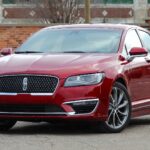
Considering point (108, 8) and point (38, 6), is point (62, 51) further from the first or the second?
point (108, 8)

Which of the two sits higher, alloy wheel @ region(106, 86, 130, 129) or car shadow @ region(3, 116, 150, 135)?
alloy wheel @ region(106, 86, 130, 129)

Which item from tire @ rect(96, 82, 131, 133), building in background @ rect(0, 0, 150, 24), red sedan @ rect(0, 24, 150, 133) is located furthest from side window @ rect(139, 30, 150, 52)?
building in background @ rect(0, 0, 150, 24)

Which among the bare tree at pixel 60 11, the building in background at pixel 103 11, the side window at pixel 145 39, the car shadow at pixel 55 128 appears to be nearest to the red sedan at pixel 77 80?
the car shadow at pixel 55 128

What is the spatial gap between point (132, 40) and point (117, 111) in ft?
4.98

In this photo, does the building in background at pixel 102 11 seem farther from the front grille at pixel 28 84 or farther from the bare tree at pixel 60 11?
the front grille at pixel 28 84

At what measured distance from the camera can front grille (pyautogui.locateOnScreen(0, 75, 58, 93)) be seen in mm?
9781

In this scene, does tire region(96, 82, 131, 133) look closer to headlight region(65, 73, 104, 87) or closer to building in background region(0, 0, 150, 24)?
headlight region(65, 73, 104, 87)

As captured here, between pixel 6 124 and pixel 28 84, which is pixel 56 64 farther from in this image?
pixel 6 124

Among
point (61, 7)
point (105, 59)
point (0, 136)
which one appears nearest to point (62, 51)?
point (105, 59)

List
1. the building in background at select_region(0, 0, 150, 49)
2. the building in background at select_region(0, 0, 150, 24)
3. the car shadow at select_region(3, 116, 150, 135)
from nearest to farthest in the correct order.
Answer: the car shadow at select_region(3, 116, 150, 135) < the building in background at select_region(0, 0, 150, 49) < the building in background at select_region(0, 0, 150, 24)

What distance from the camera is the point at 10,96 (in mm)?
9922

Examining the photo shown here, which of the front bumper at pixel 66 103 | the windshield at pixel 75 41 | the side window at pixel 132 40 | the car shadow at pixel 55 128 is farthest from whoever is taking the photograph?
the side window at pixel 132 40

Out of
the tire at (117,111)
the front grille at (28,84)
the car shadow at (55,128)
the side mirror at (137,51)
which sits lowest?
the car shadow at (55,128)

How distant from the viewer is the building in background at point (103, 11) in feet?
225
